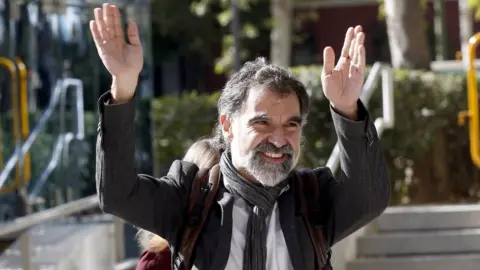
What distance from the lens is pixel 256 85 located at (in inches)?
114

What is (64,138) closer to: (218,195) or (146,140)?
(146,140)

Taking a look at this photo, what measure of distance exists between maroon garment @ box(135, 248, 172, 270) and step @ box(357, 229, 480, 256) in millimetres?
4129

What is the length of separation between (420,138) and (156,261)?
6.52 metres

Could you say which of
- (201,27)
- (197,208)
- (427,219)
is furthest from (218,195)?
(201,27)

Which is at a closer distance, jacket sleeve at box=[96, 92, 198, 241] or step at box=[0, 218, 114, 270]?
jacket sleeve at box=[96, 92, 198, 241]

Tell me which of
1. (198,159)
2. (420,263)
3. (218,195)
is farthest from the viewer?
(420,263)

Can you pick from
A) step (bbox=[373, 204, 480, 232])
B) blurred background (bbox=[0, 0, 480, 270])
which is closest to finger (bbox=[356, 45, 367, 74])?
blurred background (bbox=[0, 0, 480, 270])

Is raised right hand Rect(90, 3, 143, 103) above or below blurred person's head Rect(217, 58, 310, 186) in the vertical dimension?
above

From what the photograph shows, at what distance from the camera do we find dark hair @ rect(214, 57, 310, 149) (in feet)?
9.46

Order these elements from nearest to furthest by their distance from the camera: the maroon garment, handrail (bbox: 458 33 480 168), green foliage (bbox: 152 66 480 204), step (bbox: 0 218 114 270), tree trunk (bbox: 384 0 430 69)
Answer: the maroon garment
step (bbox: 0 218 114 270)
handrail (bbox: 458 33 480 168)
green foliage (bbox: 152 66 480 204)
tree trunk (bbox: 384 0 430 69)

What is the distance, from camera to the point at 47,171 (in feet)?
28.5

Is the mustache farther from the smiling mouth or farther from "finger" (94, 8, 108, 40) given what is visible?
"finger" (94, 8, 108, 40)

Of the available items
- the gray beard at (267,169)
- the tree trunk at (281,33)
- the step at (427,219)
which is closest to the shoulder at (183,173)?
the gray beard at (267,169)

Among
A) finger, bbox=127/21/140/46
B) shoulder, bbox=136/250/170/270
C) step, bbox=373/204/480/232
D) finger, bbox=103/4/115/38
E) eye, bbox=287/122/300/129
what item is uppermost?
finger, bbox=103/4/115/38
